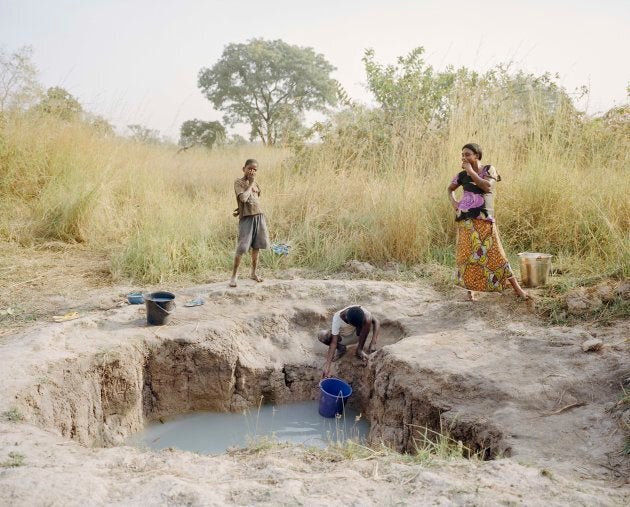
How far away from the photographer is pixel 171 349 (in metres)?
4.14

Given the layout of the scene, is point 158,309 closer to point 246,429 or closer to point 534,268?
point 246,429

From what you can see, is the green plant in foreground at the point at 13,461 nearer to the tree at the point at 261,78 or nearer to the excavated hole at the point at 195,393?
the excavated hole at the point at 195,393

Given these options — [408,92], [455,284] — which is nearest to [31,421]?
[455,284]

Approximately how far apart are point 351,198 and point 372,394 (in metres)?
3.20

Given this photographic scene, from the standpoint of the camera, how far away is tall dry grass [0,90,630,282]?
5648mm

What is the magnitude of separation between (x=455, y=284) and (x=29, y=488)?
3828 millimetres

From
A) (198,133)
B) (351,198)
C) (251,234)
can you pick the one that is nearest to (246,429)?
(251,234)

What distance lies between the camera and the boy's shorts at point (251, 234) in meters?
4.93

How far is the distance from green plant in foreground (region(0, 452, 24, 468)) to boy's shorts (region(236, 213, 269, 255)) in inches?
106

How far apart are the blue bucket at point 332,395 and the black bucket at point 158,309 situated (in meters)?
1.31

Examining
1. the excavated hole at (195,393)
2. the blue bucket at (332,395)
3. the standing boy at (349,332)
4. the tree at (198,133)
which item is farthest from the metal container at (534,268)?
the tree at (198,133)

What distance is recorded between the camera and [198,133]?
16.5 m

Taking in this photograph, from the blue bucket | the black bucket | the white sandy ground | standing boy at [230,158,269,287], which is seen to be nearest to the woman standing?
the white sandy ground

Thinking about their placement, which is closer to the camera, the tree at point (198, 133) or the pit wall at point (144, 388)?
the pit wall at point (144, 388)
